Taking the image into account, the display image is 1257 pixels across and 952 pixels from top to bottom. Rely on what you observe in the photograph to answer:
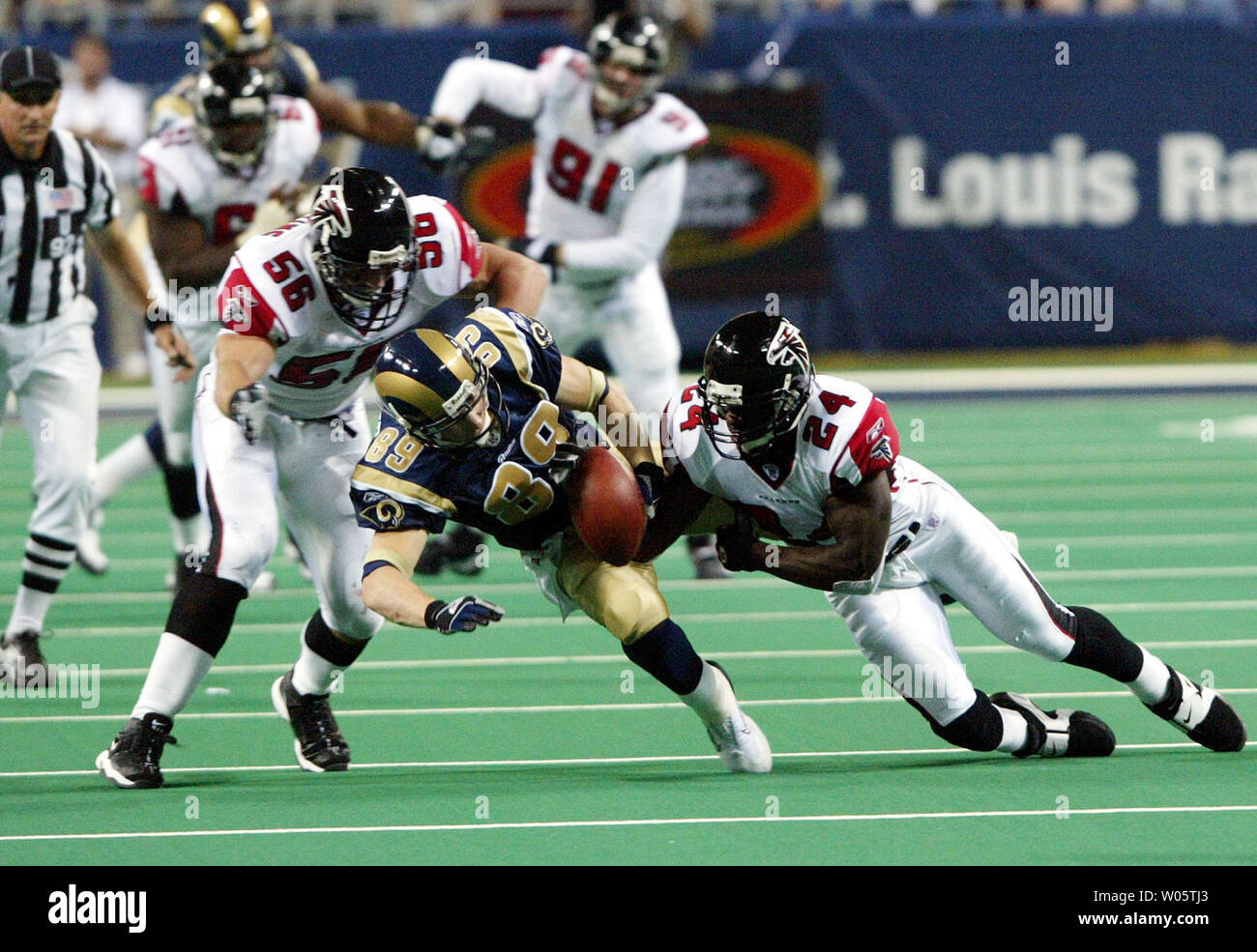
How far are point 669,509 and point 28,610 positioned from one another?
8.48 feet

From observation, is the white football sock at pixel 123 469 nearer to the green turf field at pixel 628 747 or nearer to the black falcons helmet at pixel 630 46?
the green turf field at pixel 628 747

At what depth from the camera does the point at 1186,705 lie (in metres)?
5.11

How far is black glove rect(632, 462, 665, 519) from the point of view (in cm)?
489

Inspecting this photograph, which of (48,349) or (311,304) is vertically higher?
(311,304)

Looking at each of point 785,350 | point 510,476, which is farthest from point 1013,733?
point 510,476

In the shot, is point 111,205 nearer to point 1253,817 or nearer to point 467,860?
point 467,860

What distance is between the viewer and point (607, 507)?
4688mm

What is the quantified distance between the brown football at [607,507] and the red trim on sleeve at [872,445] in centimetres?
53

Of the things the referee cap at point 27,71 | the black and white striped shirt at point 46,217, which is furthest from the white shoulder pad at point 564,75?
the referee cap at point 27,71

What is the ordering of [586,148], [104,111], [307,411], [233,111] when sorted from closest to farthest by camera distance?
[307,411] → [233,111] → [586,148] → [104,111]

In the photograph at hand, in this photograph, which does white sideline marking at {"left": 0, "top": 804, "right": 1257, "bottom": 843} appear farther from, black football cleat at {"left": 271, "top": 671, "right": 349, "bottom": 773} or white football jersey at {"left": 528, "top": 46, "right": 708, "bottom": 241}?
white football jersey at {"left": 528, "top": 46, "right": 708, "bottom": 241}

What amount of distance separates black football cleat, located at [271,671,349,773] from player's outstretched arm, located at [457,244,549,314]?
46.3 inches

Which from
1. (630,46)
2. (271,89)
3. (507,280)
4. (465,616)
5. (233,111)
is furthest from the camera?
(630,46)

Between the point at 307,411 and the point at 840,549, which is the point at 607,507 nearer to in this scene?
the point at 840,549
